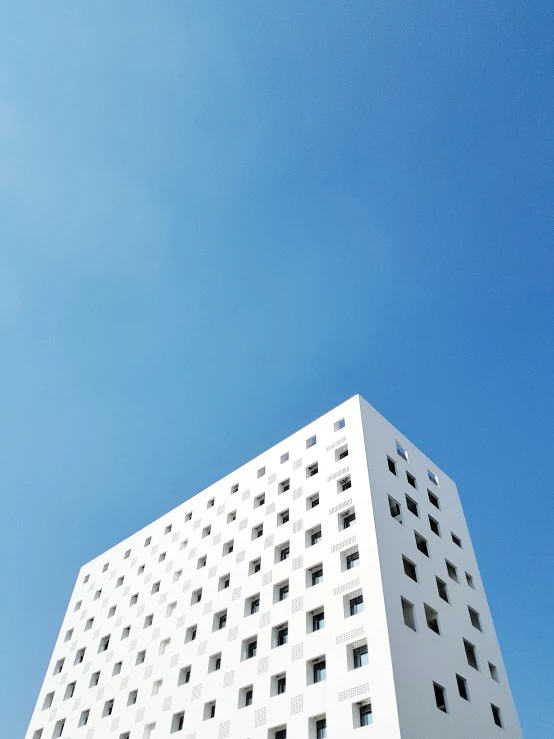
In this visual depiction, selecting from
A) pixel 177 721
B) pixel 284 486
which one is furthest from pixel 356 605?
pixel 177 721

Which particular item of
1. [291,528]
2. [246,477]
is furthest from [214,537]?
[291,528]

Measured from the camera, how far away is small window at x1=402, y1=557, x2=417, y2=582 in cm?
2911

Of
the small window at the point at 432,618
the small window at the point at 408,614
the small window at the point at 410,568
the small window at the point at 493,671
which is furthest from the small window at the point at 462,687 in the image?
the small window at the point at 410,568

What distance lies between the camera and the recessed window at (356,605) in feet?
86.9

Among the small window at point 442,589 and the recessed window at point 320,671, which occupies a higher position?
the small window at point 442,589

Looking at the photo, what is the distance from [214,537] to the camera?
38031 mm

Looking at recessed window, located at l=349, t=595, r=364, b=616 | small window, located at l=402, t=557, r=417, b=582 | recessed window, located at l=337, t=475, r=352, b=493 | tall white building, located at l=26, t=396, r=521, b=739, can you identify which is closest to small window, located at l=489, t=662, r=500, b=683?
tall white building, located at l=26, t=396, r=521, b=739

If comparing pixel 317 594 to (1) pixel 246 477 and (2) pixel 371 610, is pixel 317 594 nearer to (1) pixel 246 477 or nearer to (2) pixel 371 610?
(2) pixel 371 610

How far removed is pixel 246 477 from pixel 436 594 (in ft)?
46.9

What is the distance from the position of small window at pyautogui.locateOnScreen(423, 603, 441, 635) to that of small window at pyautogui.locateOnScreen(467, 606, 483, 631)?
12.3 feet

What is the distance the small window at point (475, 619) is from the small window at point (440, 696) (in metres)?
6.52

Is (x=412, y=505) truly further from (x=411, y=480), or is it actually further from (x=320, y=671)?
(x=320, y=671)

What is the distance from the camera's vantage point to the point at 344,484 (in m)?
32.2

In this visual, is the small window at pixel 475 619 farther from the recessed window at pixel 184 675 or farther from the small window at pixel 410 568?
the recessed window at pixel 184 675
